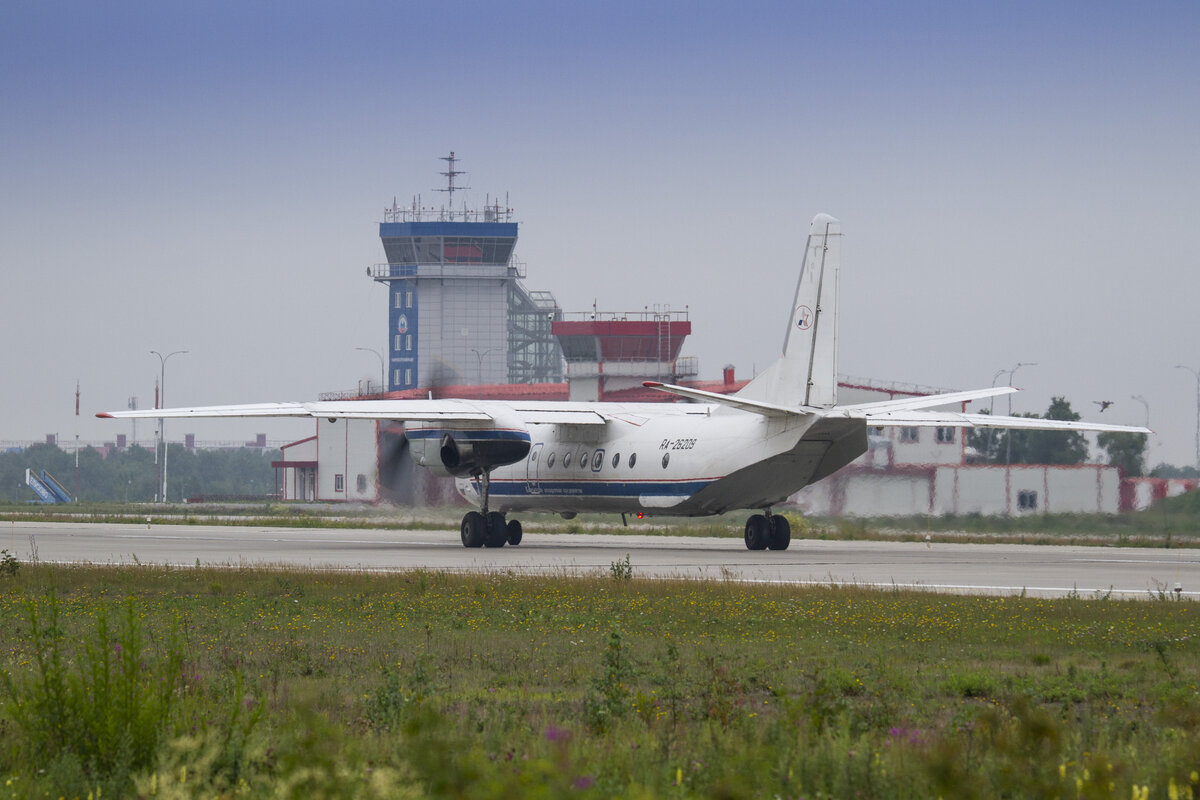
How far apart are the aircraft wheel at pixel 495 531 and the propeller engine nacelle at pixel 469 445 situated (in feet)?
4.53

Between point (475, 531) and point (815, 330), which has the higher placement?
point (815, 330)

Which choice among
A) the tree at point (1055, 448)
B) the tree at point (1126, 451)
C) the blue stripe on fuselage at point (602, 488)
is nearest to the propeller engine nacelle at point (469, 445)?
the blue stripe on fuselage at point (602, 488)

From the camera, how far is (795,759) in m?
7.50

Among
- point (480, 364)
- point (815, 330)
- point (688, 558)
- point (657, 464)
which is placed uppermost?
point (480, 364)

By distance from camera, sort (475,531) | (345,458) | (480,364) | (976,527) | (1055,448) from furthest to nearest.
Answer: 1. (480,364)
2. (345,458)
3. (1055,448)
4. (976,527)
5. (475,531)

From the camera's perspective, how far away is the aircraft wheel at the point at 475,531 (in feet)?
122

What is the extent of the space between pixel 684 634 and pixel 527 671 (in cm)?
363

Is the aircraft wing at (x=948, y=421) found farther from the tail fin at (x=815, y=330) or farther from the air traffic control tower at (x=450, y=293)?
the air traffic control tower at (x=450, y=293)

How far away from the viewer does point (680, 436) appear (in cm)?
3425

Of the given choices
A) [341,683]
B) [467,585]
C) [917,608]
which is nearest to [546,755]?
[341,683]

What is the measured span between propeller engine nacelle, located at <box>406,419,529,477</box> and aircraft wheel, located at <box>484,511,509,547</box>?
1381 mm

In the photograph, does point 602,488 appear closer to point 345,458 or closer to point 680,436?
point 680,436

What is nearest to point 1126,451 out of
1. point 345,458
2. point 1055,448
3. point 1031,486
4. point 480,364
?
point 1031,486

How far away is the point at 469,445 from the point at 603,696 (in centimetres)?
2671
